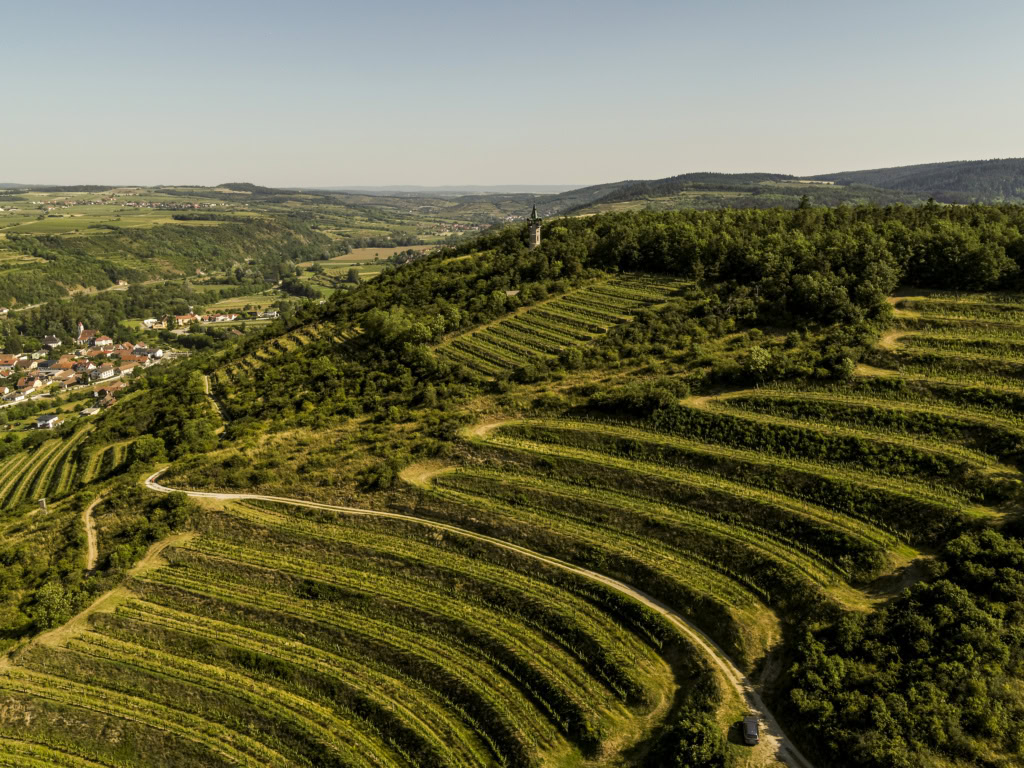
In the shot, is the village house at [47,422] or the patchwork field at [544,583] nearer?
the patchwork field at [544,583]

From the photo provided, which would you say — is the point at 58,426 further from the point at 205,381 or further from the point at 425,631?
the point at 425,631

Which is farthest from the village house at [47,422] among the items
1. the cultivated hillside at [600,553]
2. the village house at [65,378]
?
the cultivated hillside at [600,553]

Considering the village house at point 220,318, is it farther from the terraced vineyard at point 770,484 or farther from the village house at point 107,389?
the terraced vineyard at point 770,484

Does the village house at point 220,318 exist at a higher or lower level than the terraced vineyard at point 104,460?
higher

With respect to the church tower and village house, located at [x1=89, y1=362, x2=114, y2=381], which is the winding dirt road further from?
village house, located at [x1=89, y1=362, x2=114, y2=381]

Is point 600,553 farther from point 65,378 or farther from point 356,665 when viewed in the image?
point 65,378

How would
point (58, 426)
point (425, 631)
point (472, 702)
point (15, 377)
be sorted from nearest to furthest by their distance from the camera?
point (472, 702) → point (425, 631) → point (58, 426) → point (15, 377)

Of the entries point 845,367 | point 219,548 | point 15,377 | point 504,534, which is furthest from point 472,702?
point 15,377

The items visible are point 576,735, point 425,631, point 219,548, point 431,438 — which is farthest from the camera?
point 431,438
